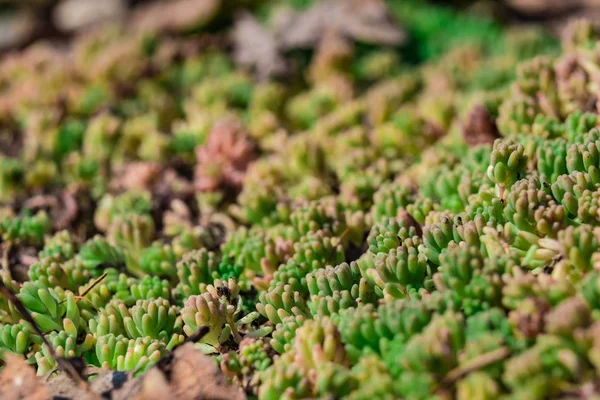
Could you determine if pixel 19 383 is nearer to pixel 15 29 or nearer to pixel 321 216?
pixel 321 216

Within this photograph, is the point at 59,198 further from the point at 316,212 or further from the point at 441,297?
the point at 441,297

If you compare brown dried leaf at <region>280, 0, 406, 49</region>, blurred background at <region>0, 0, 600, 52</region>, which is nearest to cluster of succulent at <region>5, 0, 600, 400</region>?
brown dried leaf at <region>280, 0, 406, 49</region>

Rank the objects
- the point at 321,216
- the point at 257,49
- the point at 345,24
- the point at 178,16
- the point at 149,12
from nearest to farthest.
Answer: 1. the point at 321,216
2. the point at 257,49
3. the point at 345,24
4. the point at 178,16
5. the point at 149,12

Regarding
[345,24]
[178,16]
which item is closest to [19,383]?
[345,24]

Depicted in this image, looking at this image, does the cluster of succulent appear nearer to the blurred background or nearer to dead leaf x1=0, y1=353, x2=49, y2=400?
dead leaf x1=0, y1=353, x2=49, y2=400

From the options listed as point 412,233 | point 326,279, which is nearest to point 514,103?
point 412,233

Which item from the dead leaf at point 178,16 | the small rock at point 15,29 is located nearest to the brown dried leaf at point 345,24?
the dead leaf at point 178,16
